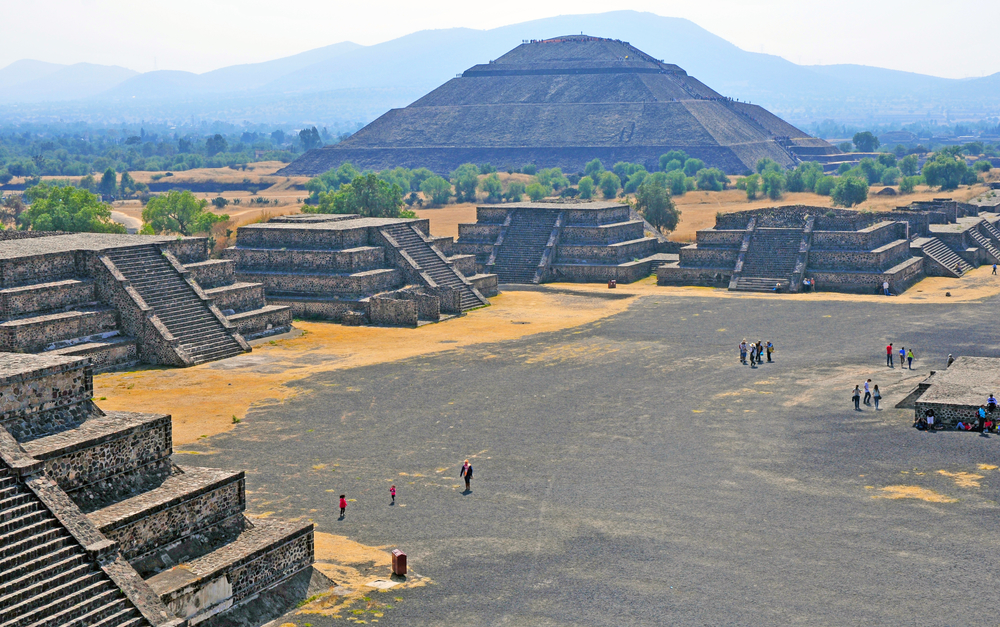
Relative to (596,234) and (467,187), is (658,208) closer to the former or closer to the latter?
(596,234)

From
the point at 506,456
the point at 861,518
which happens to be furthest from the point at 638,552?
the point at 506,456

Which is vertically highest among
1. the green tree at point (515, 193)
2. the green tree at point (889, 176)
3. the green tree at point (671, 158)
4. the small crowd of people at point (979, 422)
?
the green tree at point (671, 158)

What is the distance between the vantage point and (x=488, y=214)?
82.4m

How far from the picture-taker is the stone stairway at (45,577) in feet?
59.3

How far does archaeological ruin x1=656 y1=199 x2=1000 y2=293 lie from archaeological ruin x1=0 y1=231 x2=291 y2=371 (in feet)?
105

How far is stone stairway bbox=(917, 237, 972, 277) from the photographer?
7525cm

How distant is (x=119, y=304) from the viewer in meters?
46.5

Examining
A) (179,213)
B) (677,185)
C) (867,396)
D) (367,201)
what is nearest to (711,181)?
(677,185)

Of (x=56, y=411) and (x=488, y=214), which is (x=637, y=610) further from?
(x=488, y=214)

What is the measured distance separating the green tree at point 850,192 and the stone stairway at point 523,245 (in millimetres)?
48561

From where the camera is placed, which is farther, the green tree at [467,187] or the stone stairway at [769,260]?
the green tree at [467,187]

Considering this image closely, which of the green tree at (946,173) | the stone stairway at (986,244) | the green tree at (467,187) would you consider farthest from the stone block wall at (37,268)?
the green tree at (946,173)

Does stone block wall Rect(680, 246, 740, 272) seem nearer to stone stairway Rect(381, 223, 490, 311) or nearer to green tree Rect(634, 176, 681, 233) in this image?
stone stairway Rect(381, 223, 490, 311)

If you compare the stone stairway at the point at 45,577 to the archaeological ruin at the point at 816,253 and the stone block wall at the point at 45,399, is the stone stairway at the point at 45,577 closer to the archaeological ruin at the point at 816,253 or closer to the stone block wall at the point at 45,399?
the stone block wall at the point at 45,399
